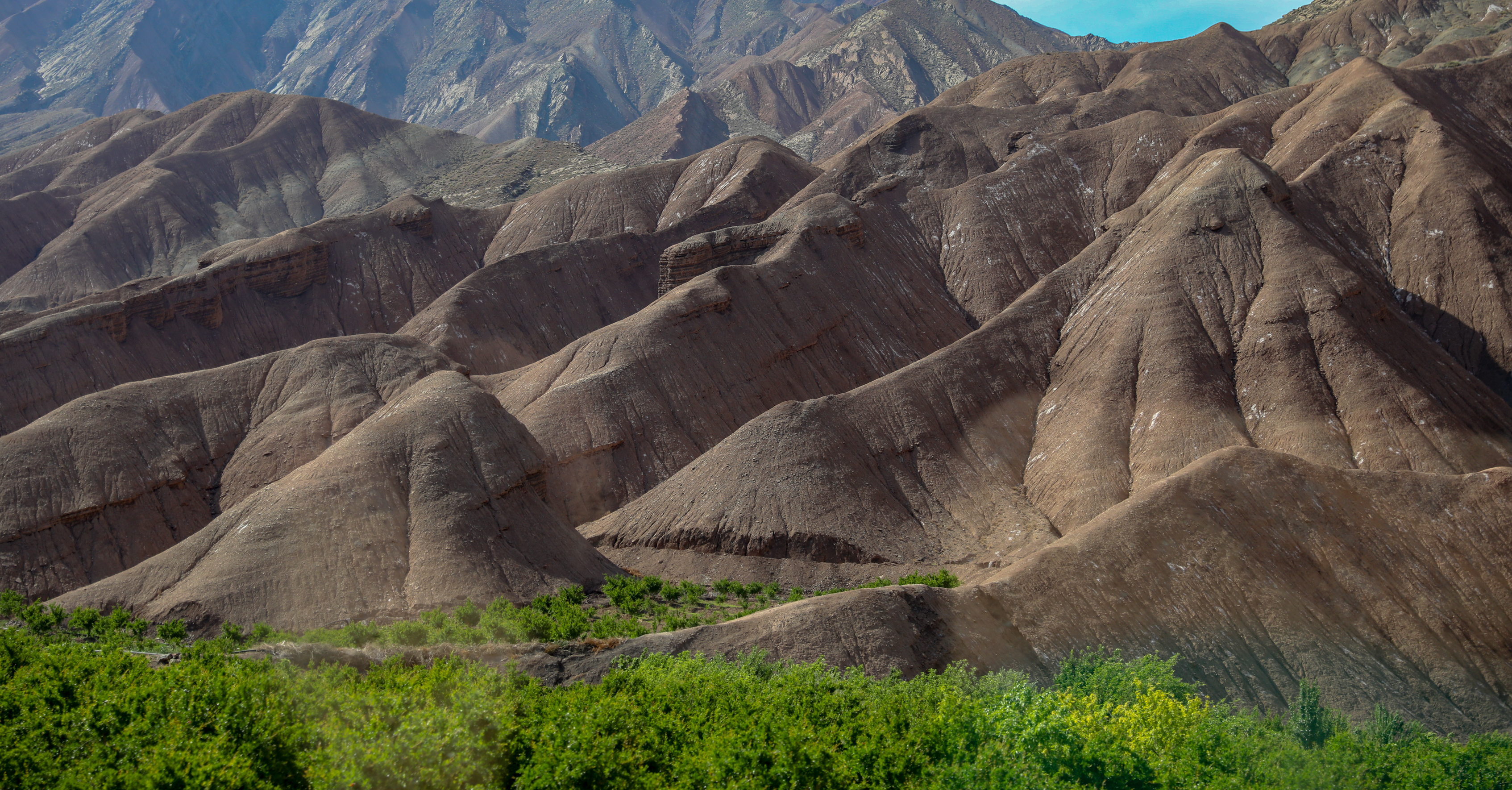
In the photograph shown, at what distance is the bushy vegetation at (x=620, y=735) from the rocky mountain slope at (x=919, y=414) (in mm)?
6063

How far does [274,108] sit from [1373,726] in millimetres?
154507

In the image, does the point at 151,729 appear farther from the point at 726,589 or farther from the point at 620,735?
the point at 726,589

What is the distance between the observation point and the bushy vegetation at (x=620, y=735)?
17047mm

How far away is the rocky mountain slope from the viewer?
107 feet

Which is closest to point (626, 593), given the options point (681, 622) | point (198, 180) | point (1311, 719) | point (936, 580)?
point (681, 622)

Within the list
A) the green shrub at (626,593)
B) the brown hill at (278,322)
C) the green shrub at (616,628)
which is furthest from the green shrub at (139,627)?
the green shrub at (626,593)

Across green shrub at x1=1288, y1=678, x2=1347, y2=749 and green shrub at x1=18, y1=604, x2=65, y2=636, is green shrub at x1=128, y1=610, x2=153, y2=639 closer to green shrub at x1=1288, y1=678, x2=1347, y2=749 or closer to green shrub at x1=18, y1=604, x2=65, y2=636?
green shrub at x1=18, y1=604, x2=65, y2=636

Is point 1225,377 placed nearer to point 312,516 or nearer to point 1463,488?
point 1463,488

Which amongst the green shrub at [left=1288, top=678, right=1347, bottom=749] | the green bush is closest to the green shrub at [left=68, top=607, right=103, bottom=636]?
the green bush

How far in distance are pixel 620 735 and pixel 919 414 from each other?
35230mm

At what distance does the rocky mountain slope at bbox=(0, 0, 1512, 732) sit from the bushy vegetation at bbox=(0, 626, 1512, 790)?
6.06 metres

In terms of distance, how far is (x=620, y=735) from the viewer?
768 inches

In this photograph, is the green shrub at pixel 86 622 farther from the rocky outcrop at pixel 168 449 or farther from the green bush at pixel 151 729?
the green bush at pixel 151 729

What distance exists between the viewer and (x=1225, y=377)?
51.4 meters
